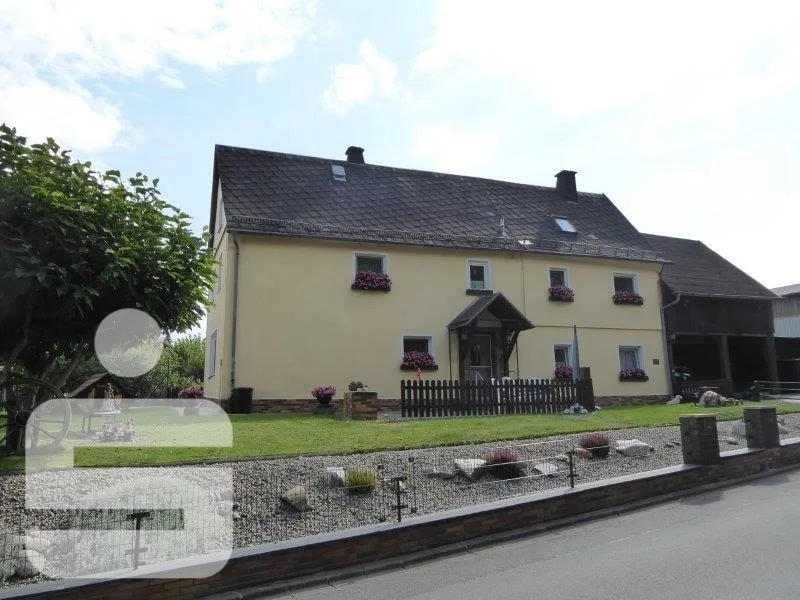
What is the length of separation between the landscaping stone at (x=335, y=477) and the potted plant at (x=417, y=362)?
10.4 metres

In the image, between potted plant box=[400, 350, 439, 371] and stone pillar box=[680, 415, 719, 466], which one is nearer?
stone pillar box=[680, 415, 719, 466]

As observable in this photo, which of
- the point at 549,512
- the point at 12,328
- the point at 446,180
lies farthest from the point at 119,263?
the point at 446,180

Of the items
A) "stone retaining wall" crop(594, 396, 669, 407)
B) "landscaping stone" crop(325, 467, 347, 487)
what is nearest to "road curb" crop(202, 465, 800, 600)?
"landscaping stone" crop(325, 467, 347, 487)

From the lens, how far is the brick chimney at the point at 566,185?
80.9 feet

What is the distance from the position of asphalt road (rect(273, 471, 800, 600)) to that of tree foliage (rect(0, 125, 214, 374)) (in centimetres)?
490

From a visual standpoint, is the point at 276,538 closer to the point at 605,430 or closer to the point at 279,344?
the point at 605,430

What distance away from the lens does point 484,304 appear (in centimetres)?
1755

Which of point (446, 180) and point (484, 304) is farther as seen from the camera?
point (446, 180)

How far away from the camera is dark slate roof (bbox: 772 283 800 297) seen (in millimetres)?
33919

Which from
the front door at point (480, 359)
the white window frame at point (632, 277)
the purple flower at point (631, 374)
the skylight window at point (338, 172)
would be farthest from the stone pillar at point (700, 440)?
the skylight window at point (338, 172)

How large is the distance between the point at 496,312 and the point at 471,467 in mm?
10808

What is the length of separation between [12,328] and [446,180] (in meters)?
17.2

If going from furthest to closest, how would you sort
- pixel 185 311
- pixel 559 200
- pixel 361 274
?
pixel 559 200 → pixel 361 274 → pixel 185 311

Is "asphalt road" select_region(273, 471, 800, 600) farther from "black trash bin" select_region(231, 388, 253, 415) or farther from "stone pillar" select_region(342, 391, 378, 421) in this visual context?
"black trash bin" select_region(231, 388, 253, 415)
